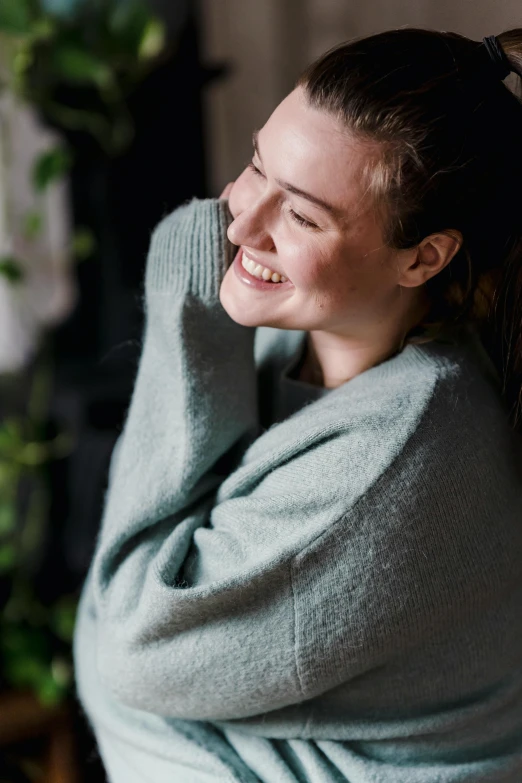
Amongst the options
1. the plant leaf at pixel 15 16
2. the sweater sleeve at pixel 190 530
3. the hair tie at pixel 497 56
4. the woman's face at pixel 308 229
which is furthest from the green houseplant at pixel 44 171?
the hair tie at pixel 497 56

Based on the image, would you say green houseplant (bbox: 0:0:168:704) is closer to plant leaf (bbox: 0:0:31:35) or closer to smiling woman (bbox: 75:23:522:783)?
plant leaf (bbox: 0:0:31:35)

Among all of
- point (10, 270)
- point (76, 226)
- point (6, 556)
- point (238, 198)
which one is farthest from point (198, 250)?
point (6, 556)

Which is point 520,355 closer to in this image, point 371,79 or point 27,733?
point 371,79

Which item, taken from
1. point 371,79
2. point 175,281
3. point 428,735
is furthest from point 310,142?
point 428,735

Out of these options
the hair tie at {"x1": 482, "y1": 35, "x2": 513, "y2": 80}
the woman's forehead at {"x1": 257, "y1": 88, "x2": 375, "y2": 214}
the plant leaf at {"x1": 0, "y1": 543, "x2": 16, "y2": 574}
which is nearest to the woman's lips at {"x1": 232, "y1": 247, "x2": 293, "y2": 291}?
the woman's forehead at {"x1": 257, "y1": 88, "x2": 375, "y2": 214}

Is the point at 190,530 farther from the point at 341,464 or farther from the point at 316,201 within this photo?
the point at 316,201

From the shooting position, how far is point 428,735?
86 centimetres

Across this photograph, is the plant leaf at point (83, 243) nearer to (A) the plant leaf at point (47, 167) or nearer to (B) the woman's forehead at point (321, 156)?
(A) the plant leaf at point (47, 167)

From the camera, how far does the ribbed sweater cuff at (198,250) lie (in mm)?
904

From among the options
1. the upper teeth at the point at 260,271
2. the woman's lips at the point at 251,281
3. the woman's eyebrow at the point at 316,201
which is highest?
the woman's eyebrow at the point at 316,201

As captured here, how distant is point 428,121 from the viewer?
0.73 meters

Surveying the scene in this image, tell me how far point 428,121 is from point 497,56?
9 centimetres

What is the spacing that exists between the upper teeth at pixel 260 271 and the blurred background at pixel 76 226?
1.57 feet

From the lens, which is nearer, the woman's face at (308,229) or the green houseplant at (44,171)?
the woman's face at (308,229)
